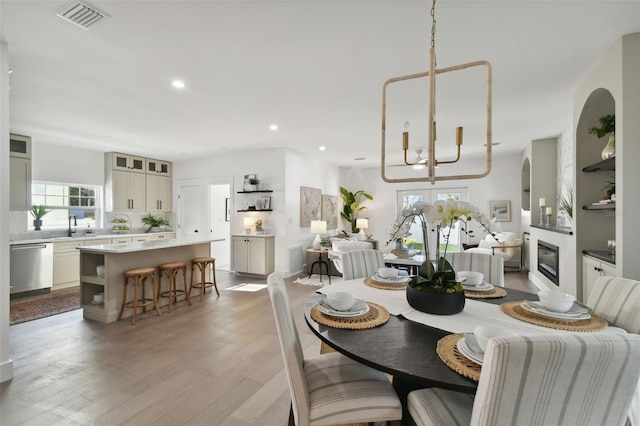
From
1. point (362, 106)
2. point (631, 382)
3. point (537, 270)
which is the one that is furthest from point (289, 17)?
point (537, 270)

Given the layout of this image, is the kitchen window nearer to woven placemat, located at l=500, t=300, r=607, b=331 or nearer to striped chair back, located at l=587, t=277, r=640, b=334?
woven placemat, located at l=500, t=300, r=607, b=331

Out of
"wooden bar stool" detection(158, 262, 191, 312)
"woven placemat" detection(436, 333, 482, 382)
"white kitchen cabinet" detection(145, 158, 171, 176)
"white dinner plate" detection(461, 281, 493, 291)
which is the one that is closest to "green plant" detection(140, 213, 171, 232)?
"white kitchen cabinet" detection(145, 158, 171, 176)

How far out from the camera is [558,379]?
0.79 metres

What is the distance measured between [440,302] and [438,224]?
1.30 feet

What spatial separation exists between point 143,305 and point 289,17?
139 inches

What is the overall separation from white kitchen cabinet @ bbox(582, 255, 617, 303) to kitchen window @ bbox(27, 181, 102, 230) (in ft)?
26.6

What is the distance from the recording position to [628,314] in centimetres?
142

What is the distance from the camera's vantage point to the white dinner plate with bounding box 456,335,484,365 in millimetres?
1019

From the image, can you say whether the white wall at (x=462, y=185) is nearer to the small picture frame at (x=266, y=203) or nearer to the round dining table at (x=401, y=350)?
the small picture frame at (x=266, y=203)

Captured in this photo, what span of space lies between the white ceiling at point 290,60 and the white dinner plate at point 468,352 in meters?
1.98

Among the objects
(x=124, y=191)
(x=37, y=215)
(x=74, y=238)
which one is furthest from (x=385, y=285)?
(x=124, y=191)

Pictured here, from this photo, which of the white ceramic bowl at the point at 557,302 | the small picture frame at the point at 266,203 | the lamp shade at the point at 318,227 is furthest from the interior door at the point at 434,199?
the white ceramic bowl at the point at 557,302

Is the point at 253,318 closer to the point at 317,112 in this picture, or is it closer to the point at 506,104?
the point at 317,112

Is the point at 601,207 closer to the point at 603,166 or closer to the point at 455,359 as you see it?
the point at 603,166
